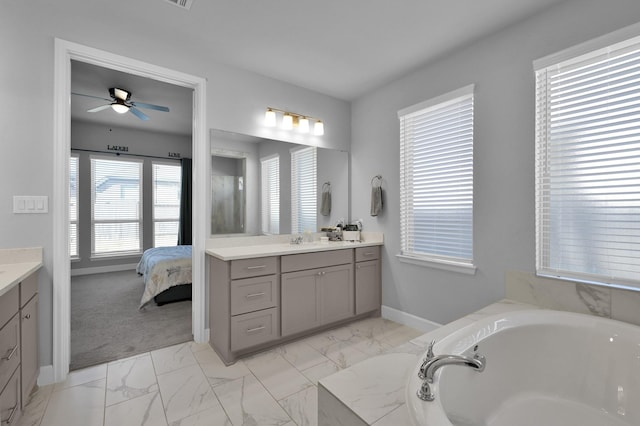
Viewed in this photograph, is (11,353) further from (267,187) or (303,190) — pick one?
(303,190)

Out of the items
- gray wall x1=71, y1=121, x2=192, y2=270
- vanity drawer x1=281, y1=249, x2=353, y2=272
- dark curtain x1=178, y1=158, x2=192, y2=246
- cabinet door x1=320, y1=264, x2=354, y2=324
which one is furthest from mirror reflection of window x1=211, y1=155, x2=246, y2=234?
gray wall x1=71, y1=121, x2=192, y2=270

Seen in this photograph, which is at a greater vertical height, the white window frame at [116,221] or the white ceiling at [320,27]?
the white ceiling at [320,27]

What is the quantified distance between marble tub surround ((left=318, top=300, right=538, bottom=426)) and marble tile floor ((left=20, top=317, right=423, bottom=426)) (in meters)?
0.15

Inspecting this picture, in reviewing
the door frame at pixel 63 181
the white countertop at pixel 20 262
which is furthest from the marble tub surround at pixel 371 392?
the door frame at pixel 63 181

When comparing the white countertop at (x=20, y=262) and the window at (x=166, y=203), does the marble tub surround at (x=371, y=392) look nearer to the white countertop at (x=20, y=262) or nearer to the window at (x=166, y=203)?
the white countertop at (x=20, y=262)

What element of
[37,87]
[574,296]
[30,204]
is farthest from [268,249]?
[574,296]

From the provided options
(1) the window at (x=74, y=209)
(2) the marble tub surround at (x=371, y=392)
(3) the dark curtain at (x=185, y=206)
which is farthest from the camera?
(3) the dark curtain at (x=185, y=206)

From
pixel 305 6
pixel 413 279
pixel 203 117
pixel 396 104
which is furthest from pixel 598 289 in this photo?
pixel 203 117

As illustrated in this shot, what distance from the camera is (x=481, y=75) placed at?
235 centimetres

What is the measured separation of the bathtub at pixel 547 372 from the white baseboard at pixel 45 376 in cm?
247

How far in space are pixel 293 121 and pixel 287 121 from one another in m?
0.09

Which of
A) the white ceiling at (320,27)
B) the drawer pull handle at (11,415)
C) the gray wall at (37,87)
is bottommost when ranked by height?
the drawer pull handle at (11,415)

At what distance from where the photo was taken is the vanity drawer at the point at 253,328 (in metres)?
2.25

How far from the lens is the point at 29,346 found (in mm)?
1716
